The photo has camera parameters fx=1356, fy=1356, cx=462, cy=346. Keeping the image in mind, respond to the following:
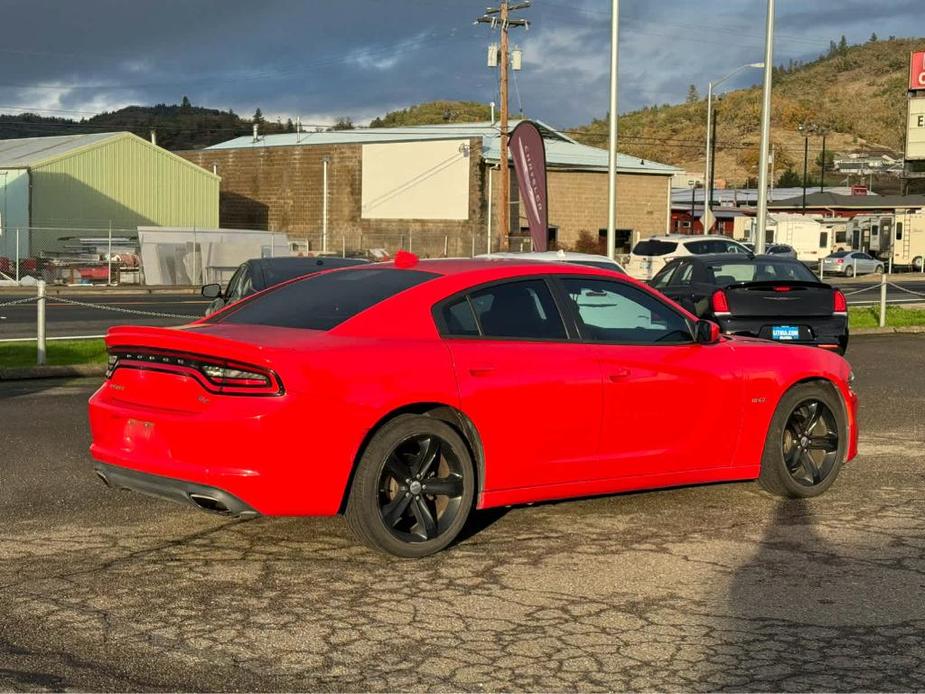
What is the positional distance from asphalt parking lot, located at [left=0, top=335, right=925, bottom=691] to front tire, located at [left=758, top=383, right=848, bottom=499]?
0.17m

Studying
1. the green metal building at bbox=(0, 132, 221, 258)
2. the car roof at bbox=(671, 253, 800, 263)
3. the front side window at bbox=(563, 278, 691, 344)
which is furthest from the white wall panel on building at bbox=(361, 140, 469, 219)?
the front side window at bbox=(563, 278, 691, 344)

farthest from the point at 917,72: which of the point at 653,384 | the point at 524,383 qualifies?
the point at 524,383

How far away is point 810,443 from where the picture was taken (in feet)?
28.9

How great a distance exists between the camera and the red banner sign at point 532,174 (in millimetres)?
27828

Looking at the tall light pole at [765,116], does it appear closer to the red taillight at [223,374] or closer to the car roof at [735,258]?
the car roof at [735,258]

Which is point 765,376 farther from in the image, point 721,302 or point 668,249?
point 668,249

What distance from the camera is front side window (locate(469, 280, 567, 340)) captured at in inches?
295

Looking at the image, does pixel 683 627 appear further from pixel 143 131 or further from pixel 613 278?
pixel 143 131

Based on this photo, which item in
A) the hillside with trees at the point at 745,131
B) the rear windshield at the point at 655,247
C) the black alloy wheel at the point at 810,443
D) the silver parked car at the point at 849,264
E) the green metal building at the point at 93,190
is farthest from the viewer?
the hillside with trees at the point at 745,131

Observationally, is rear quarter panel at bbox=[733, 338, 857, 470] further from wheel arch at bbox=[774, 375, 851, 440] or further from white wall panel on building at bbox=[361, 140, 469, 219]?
white wall panel on building at bbox=[361, 140, 469, 219]

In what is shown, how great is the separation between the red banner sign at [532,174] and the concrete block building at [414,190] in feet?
95.4

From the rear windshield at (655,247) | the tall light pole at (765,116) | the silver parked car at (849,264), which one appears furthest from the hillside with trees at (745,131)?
the tall light pole at (765,116)

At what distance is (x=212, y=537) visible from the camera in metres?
7.32

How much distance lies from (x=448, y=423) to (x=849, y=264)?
5540 centimetres
